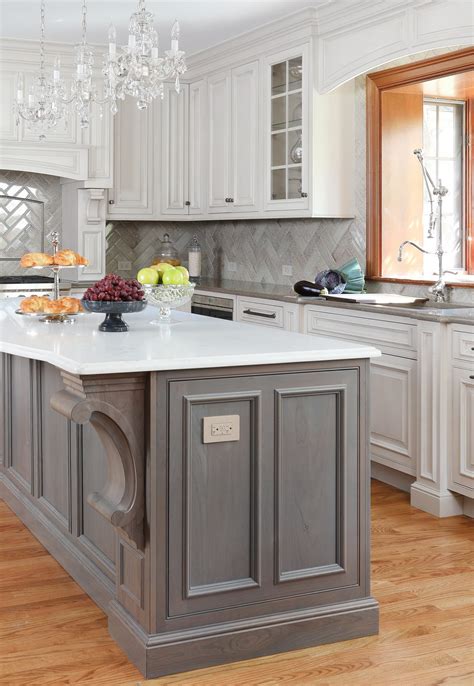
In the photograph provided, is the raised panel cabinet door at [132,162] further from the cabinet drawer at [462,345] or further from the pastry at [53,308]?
the cabinet drawer at [462,345]

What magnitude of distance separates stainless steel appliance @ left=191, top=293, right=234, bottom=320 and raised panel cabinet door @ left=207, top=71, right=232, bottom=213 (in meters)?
0.68

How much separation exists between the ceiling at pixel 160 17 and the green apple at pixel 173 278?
241cm

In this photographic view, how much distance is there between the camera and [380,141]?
532cm

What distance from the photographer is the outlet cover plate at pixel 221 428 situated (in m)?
2.61

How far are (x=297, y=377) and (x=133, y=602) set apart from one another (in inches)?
32.9

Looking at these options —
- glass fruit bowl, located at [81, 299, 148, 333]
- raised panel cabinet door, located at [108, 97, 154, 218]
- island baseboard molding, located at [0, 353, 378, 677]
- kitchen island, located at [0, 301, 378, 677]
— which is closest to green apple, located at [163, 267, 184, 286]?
glass fruit bowl, located at [81, 299, 148, 333]

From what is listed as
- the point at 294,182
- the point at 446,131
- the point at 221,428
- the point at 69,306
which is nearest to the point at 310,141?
the point at 294,182

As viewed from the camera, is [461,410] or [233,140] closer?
[461,410]

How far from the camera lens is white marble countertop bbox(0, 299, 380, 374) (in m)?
2.52

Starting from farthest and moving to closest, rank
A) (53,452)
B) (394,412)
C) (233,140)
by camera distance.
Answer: (233,140)
(394,412)
(53,452)

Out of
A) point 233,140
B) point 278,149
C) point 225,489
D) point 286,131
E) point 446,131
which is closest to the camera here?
point 225,489

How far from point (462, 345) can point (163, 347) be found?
1695 millimetres

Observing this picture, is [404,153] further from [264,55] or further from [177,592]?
[177,592]

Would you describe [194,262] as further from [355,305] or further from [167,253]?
[355,305]
